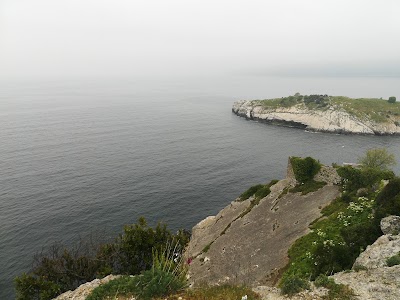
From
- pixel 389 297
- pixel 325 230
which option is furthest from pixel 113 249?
pixel 389 297

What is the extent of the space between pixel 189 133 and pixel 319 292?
116984 mm

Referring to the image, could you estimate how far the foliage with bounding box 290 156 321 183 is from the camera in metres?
45.7

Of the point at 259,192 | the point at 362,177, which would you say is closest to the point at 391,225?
the point at 362,177

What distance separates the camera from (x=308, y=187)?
148 ft

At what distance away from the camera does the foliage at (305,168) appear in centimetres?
4569

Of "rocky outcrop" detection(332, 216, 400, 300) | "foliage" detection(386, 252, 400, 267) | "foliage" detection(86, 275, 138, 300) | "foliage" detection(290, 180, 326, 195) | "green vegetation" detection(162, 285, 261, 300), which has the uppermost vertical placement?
"foliage" detection(386, 252, 400, 267)

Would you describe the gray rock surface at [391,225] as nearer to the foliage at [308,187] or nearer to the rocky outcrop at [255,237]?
the rocky outcrop at [255,237]

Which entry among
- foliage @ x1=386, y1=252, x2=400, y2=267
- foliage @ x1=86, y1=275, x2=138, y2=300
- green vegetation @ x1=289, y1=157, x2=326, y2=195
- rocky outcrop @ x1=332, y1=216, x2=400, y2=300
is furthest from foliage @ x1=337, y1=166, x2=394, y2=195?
foliage @ x1=86, y1=275, x2=138, y2=300

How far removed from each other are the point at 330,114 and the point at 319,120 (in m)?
7.69

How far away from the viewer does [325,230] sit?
3136 centimetres

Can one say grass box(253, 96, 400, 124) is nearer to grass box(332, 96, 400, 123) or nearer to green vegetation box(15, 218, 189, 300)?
grass box(332, 96, 400, 123)

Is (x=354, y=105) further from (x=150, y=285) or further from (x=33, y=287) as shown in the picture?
(x=150, y=285)

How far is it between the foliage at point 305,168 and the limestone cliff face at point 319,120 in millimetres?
109615

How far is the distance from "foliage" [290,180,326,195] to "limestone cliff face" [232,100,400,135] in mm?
110290
